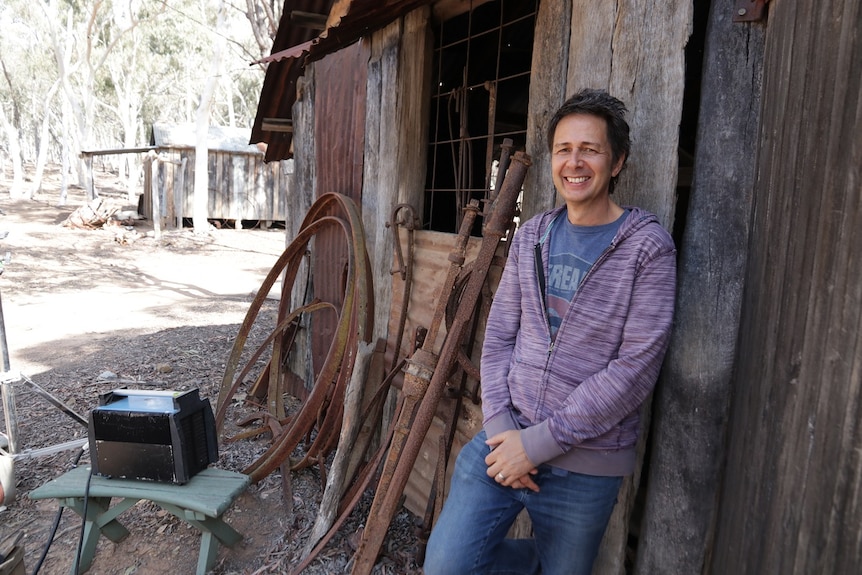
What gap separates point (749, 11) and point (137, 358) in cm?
617

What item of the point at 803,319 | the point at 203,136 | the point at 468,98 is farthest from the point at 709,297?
the point at 203,136

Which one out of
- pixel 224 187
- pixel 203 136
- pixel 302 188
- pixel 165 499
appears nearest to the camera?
pixel 165 499

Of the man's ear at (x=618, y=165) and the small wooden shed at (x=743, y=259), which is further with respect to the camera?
the man's ear at (x=618, y=165)

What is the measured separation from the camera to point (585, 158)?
5.32ft

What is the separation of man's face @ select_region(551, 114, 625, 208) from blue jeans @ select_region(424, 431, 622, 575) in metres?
0.80

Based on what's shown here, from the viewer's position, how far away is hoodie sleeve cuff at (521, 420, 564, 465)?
1.57 meters

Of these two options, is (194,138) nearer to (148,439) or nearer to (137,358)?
(137,358)

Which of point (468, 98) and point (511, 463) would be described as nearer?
point (511, 463)

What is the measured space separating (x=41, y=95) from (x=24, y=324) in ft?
117

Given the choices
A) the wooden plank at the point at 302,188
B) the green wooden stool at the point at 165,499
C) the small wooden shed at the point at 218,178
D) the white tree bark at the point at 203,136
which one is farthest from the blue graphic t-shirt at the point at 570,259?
the small wooden shed at the point at 218,178

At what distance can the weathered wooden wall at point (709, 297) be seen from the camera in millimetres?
1676

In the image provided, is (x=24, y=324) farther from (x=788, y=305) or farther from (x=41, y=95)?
(x=41, y=95)

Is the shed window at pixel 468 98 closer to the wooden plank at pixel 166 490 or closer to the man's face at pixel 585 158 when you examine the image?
the man's face at pixel 585 158

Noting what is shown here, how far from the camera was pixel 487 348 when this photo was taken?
6.12 ft
